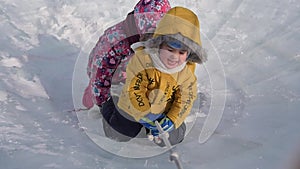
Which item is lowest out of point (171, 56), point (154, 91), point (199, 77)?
point (199, 77)

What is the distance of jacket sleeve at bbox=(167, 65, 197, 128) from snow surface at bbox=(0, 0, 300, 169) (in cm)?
21

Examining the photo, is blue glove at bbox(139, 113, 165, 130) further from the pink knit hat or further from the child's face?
the pink knit hat

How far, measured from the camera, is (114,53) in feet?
6.12

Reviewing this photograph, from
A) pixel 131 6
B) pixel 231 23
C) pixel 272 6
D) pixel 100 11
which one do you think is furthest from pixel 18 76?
pixel 272 6

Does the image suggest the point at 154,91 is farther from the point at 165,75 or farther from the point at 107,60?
the point at 107,60

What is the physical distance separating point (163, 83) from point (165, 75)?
33mm

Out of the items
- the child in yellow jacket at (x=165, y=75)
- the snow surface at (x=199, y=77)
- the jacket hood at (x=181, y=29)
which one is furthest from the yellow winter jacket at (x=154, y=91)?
the snow surface at (x=199, y=77)

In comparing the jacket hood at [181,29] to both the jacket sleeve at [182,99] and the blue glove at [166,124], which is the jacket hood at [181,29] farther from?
the blue glove at [166,124]

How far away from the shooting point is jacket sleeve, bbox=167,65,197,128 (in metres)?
1.59

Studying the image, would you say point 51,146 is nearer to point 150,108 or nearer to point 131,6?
point 150,108

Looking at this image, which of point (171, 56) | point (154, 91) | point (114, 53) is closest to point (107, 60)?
point (114, 53)

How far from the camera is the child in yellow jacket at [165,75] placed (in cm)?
142

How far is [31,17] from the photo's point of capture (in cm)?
232

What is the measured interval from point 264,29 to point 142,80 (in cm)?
110
